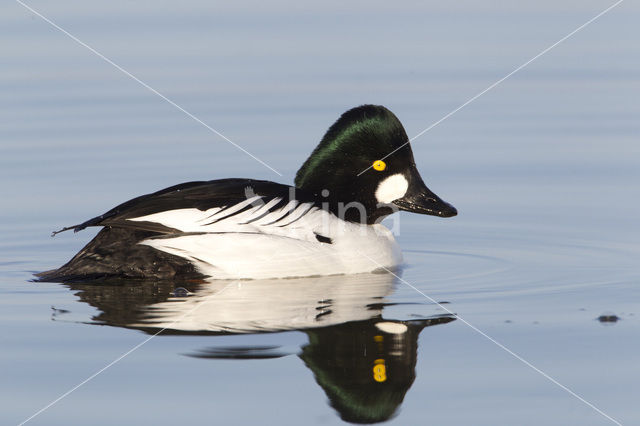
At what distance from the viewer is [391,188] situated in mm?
9414

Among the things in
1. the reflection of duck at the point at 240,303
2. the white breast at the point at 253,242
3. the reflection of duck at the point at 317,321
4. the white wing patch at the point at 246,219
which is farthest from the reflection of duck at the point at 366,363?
the white wing patch at the point at 246,219

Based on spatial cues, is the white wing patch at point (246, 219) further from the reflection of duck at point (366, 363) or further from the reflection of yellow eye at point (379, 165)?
the reflection of duck at point (366, 363)

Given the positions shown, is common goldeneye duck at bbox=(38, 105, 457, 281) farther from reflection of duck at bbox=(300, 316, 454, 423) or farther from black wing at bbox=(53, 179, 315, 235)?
reflection of duck at bbox=(300, 316, 454, 423)

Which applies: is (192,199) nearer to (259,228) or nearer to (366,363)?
(259,228)

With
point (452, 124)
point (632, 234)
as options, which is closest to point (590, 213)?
point (632, 234)

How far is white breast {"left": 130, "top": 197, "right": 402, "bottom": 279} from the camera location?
8539 millimetres

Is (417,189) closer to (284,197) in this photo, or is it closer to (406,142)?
(406,142)

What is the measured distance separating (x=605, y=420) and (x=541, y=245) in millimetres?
4048

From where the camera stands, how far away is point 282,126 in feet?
43.0

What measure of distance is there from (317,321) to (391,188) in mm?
2361

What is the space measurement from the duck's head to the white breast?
1.80 feet

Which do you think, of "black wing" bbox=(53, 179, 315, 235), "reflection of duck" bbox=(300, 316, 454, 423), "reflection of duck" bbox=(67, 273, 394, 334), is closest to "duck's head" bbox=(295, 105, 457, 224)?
"black wing" bbox=(53, 179, 315, 235)

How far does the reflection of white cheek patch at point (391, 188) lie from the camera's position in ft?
30.7

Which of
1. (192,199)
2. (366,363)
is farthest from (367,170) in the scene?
(366,363)
